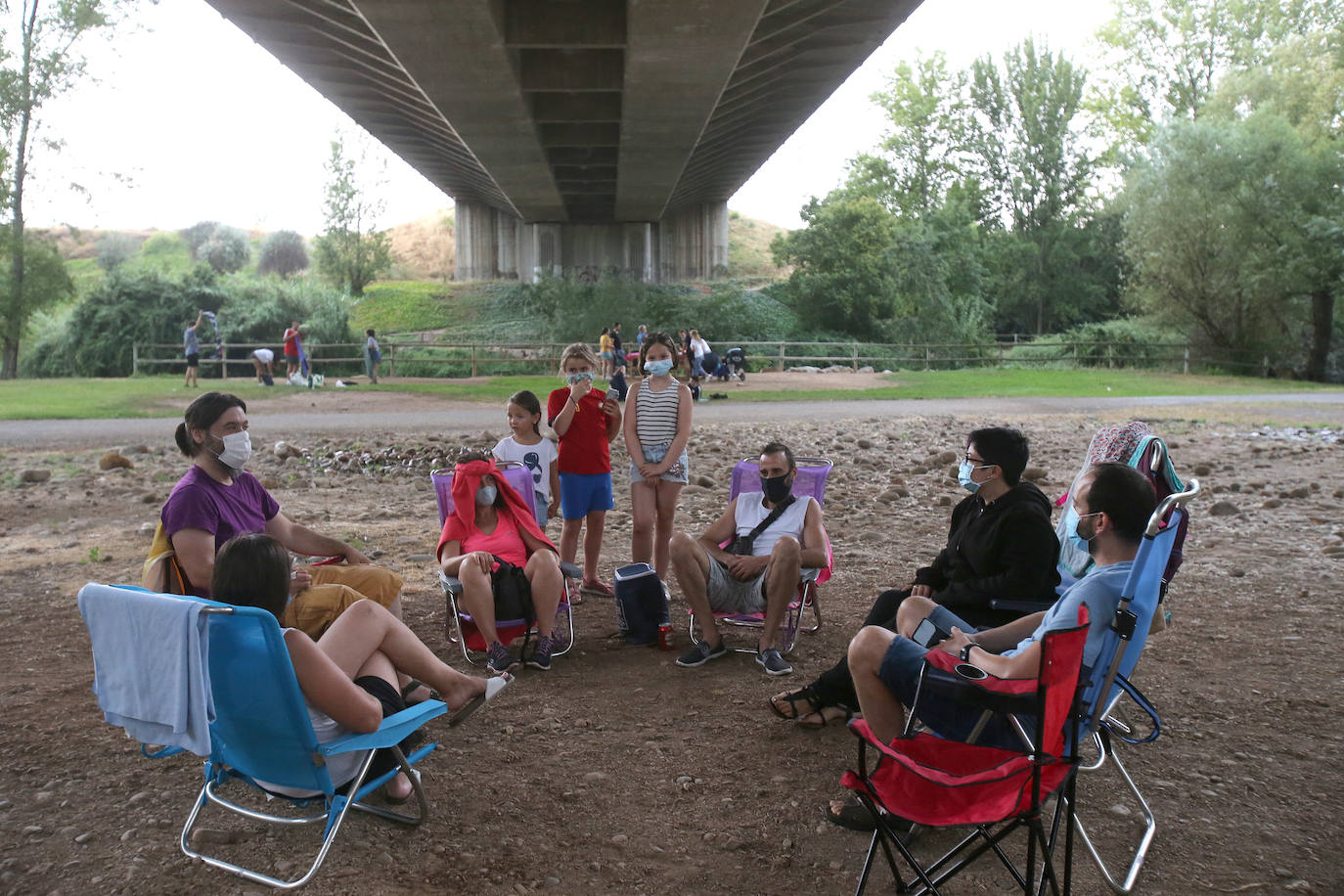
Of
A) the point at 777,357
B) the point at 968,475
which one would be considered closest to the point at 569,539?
the point at 968,475

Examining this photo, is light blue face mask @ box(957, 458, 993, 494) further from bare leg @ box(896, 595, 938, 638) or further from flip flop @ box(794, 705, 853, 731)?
flip flop @ box(794, 705, 853, 731)

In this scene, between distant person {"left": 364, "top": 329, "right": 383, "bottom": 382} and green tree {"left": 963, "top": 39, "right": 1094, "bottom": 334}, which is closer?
distant person {"left": 364, "top": 329, "right": 383, "bottom": 382}

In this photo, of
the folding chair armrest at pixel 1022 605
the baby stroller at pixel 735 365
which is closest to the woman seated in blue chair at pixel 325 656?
the folding chair armrest at pixel 1022 605

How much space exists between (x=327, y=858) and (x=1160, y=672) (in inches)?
149

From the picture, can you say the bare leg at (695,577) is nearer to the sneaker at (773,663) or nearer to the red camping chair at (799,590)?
the red camping chair at (799,590)

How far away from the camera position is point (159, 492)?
34.5ft

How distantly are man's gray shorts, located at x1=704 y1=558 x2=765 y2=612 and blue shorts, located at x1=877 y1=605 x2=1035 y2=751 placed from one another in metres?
1.89

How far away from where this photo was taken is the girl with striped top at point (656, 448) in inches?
253

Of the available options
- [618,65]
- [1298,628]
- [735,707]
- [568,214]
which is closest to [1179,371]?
[618,65]

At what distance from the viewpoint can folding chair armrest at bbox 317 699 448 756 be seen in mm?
3064

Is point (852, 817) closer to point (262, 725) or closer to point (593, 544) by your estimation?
point (262, 725)

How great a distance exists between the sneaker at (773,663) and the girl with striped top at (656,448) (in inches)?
60.5

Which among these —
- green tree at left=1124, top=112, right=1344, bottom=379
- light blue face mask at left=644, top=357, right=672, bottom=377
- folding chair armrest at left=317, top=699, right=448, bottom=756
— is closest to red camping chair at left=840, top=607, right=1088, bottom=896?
folding chair armrest at left=317, top=699, right=448, bottom=756

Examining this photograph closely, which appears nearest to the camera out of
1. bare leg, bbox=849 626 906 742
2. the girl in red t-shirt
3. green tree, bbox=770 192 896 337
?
bare leg, bbox=849 626 906 742
